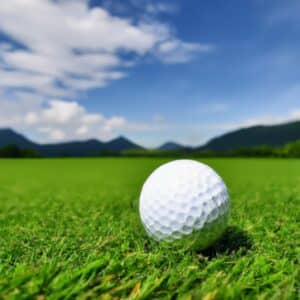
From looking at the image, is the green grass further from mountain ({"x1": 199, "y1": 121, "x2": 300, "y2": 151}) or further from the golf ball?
mountain ({"x1": 199, "y1": 121, "x2": 300, "y2": 151})

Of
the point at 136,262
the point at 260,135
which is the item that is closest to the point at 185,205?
the point at 136,262

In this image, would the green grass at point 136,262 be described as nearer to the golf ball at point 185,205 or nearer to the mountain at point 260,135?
the golf ball at point 185,205

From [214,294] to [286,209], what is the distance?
2515 mm

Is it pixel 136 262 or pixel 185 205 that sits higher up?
pixel 185 205

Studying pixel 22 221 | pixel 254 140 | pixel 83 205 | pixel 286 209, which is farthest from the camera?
pixel 254 140

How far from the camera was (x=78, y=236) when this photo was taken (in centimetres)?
Result: 243

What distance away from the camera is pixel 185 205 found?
87.2 inches

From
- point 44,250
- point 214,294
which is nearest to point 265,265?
point 214,294

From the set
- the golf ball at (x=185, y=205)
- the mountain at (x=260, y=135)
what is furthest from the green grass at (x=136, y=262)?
the mountain at (x=260, y=135)

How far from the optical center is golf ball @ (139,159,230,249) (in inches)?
84.3

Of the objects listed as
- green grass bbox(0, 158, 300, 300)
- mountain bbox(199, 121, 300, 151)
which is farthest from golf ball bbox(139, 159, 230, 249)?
mountain bbox(199, 121, 300, 151)

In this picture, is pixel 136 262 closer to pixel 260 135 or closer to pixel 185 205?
pixel 185 205

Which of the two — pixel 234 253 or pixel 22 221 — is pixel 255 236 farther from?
pixel 22 221

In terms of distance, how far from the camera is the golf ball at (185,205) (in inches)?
84.3
